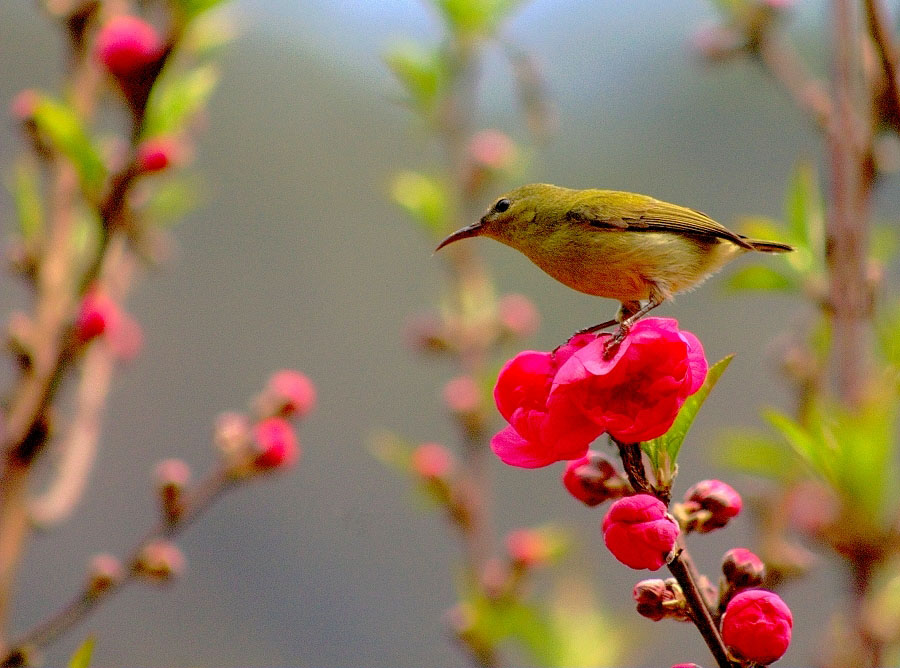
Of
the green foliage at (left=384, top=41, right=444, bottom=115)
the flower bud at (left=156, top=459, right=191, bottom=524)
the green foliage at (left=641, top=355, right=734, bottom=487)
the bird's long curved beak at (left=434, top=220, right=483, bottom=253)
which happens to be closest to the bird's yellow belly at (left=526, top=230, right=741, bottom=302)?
the bird's long curved beak at (left=434, top=220, right=483, bottom=253)

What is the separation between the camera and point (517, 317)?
2.80 m

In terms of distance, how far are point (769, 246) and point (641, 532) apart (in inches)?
37.8

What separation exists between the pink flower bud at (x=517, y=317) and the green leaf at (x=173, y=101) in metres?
1.27

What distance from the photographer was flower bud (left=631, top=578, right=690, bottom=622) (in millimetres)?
890

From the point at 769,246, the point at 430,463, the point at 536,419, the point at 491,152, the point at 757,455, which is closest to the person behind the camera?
the point at 536,419

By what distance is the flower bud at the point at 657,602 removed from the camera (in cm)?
89

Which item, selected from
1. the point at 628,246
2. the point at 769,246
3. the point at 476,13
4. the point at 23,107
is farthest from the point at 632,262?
the point at 23,107

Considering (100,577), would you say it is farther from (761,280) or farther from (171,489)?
(761,280)

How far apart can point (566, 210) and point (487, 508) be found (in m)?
1.13

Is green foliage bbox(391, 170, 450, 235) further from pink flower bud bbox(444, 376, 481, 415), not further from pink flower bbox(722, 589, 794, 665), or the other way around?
pink flower bbox(722, 589, 794, 665)

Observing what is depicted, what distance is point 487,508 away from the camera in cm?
252

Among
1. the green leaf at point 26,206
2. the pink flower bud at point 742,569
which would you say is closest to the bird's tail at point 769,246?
the pink flower bud at point 742,569

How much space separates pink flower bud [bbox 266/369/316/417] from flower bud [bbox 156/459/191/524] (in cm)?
25

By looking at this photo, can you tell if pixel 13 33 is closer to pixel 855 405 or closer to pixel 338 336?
pixel 338 336
